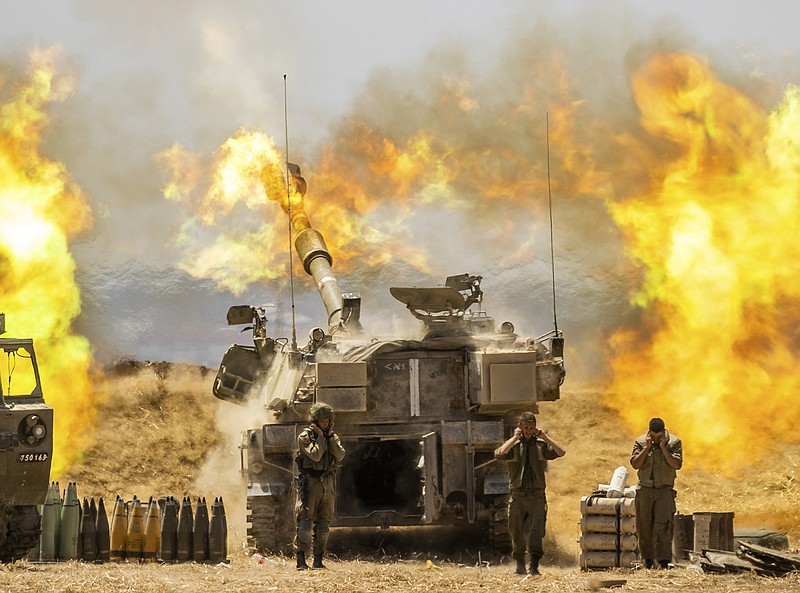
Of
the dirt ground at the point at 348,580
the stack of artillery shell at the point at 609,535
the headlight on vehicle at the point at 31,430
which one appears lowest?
the dirt ground at the point at 348,580

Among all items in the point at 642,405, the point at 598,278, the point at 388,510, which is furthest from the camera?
the point at 598,278

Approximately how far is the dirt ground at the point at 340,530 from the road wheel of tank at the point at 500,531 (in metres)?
0.18

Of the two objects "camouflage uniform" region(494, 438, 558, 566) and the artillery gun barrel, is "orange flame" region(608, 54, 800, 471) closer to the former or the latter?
the artillery gun barrel

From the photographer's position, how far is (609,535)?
56.3 ft

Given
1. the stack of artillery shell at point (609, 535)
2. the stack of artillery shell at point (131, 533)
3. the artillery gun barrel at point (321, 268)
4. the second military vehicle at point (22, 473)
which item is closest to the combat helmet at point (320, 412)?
the stack of artillery shell at point (131, 533)

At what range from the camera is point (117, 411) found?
34.9m

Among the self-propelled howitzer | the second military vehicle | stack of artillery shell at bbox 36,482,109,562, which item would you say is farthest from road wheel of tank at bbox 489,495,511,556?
the second military vehicle

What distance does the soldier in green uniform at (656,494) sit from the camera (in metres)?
16.0

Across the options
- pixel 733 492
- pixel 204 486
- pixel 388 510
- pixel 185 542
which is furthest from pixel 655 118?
pixel 185 542

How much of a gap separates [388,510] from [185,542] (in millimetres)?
2780

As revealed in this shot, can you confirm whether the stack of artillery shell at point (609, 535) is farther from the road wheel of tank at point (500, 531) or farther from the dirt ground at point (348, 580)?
the road wheel of tank at point (500, 531)

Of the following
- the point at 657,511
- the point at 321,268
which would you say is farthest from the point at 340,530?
the point at 657,511

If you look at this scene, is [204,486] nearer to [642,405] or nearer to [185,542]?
[642,405]

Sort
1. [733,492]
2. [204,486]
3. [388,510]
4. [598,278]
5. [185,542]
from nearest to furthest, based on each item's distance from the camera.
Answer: [185,542]
[388,510]
[733,492]
[204,486]
[598,278]
